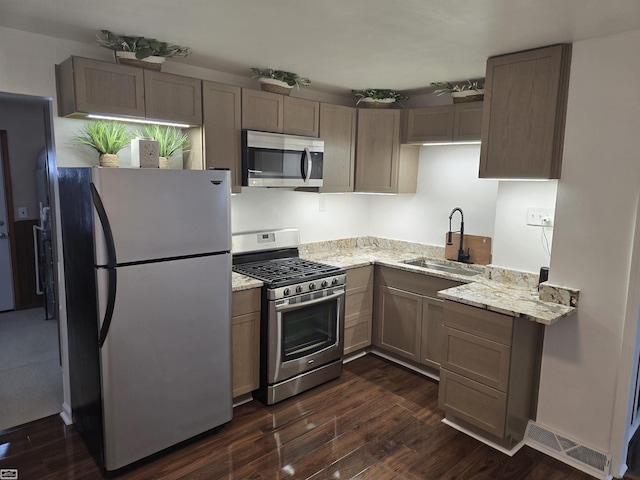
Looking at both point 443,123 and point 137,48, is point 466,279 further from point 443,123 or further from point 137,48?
point 137,48

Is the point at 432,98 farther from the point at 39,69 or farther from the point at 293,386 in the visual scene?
the point at 39,69

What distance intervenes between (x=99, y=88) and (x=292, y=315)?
193 cm

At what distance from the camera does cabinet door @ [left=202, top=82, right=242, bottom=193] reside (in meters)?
2.89

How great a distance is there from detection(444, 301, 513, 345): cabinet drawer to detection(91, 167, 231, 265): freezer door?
4.99 ft

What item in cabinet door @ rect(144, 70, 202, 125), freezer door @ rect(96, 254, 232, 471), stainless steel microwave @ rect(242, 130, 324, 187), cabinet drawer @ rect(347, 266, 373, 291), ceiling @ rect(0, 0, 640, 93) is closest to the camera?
ceiling @ rect(0, 0, 640, 93)

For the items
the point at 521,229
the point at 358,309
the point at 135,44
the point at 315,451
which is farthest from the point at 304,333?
the point at 135,44

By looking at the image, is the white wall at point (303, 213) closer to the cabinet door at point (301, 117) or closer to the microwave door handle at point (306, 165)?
the microwave door handle at point (306, 165)

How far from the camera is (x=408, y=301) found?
142 inches

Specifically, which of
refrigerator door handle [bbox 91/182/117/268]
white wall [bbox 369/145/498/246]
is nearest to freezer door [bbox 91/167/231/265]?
refrigerator door handle [bbox 91/182/117/268]

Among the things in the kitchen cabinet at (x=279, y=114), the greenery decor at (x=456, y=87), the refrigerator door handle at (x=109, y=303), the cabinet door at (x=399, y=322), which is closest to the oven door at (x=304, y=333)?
the cabinet door at (x=399, y=322)

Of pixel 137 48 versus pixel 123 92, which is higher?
pixel 137 48

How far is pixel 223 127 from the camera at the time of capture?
2977mm

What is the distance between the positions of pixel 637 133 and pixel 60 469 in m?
3.66

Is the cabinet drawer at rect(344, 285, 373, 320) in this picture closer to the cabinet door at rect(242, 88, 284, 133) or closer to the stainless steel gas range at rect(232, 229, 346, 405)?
the stainless steel gas range at rect(232, 229, 346, 405)
